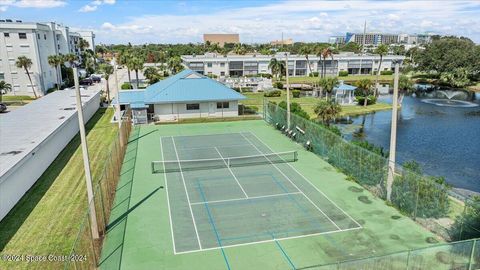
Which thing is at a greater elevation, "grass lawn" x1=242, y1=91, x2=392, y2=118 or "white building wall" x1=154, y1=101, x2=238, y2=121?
"white building wall" x1=154, y1=101, x2=238, y2=121

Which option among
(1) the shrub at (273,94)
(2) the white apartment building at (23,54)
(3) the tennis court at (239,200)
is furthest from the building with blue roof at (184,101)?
(2) the white apartment building at (23,54)

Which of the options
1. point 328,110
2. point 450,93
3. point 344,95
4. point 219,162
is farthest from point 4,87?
point 450,93

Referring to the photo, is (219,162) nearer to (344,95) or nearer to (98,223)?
(98,223)

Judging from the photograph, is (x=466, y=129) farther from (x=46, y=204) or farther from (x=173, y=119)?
(x=46, y=204)

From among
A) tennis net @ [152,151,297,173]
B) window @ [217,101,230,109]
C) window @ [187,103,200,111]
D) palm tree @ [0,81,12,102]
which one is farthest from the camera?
palm tree @ [0,81,12,102]

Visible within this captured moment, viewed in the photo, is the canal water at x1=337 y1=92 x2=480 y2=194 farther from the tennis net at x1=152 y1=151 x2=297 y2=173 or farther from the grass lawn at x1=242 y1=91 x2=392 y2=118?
the tennis net at x1=152 y1=151 x2=297 y2=173

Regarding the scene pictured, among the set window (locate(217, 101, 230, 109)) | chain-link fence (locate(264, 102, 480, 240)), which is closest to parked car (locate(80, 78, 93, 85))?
window (locate(217, 101, 230, 109))

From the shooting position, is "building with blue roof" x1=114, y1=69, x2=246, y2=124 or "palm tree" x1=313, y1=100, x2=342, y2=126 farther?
"building with blue roof" x1=114, y1=69, x2=246, y2=124
